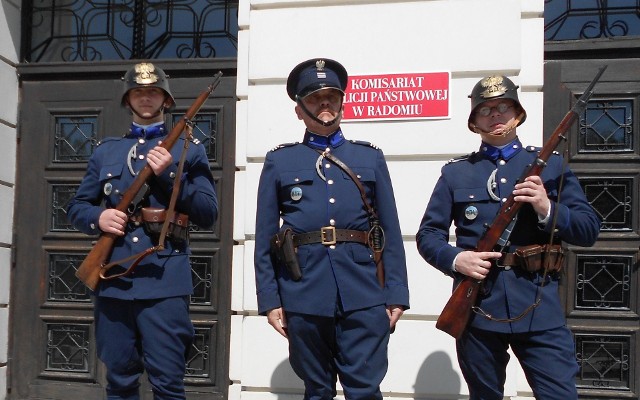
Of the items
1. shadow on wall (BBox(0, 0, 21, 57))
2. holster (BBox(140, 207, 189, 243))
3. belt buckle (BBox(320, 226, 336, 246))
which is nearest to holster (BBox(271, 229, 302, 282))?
belt buckle (BBox(320, 226, 336, 246))

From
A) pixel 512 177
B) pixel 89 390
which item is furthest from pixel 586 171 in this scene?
pixel 89 390

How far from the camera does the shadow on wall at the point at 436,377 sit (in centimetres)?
462

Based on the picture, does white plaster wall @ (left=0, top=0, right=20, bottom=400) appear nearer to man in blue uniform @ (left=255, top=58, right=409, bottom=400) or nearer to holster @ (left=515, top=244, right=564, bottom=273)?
man in blue uniform @ (left=255, top=58, right=409, bottom=400)

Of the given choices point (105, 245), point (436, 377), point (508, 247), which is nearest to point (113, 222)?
point (105, 245)

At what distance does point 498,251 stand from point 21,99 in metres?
4.00

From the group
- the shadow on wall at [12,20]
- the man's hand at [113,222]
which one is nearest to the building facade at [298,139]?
the shadow on wall at [12,20]

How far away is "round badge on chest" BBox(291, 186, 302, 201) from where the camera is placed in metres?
3.44

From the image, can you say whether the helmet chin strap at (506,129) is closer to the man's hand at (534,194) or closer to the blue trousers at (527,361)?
the man's hand at (534,194)

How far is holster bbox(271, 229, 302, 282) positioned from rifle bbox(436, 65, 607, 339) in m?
0.67

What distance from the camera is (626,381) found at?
480cm

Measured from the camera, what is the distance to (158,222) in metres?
3.53

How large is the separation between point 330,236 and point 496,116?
92cm

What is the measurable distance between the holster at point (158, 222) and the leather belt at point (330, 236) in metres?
0.57

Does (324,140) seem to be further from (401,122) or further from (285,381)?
(285,381)
